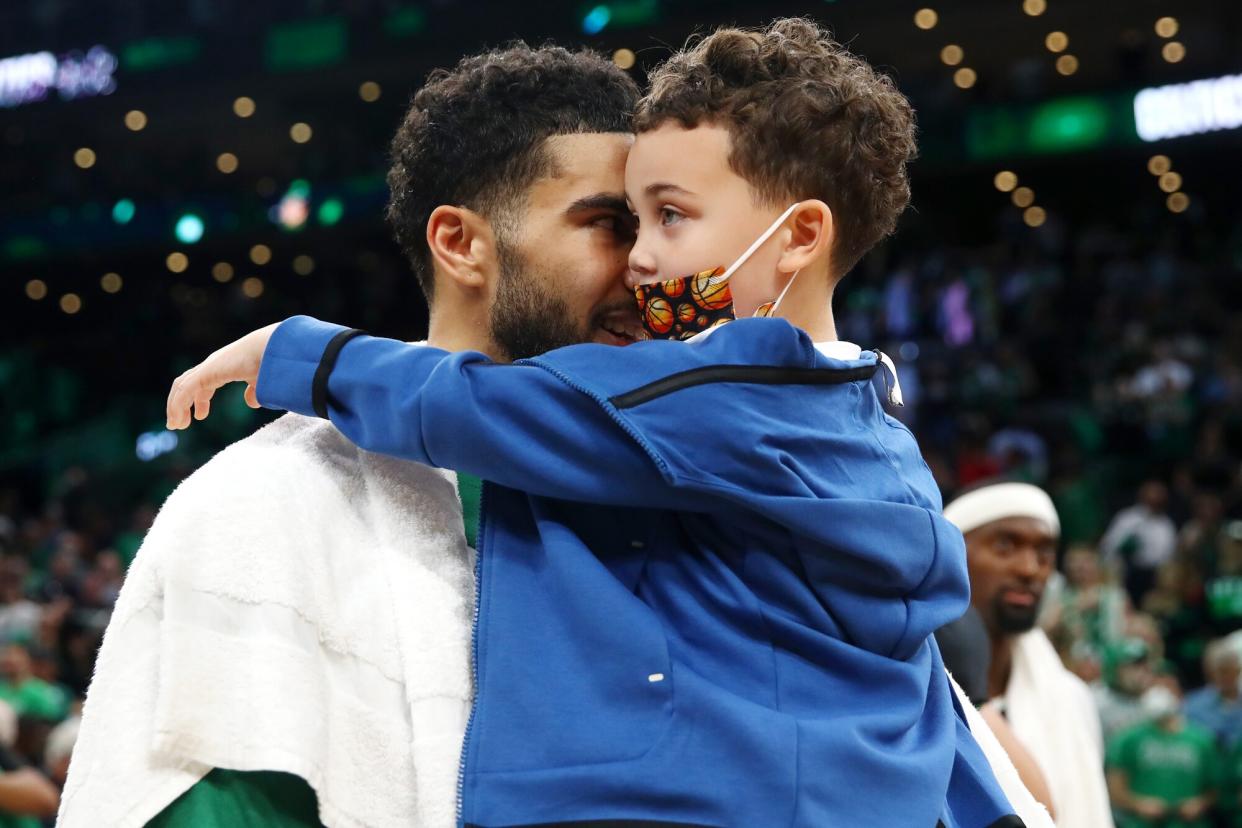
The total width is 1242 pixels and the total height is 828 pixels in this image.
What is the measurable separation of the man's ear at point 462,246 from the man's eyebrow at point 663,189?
0.27 meters

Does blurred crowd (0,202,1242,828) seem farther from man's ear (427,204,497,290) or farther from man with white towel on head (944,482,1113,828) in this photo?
man's ear (427,204,497,290)

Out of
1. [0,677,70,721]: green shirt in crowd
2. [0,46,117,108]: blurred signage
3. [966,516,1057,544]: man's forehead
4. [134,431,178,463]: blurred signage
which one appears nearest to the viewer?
[966,516,1057,544]: man's forehead

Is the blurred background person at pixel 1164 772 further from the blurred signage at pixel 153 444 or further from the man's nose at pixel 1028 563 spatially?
the blurred signage at pixel 153 444

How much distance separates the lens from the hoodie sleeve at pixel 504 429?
154cm

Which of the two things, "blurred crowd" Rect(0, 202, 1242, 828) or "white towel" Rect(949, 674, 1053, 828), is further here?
"blurred crowd" Rect(0, 202, 1242, 828)

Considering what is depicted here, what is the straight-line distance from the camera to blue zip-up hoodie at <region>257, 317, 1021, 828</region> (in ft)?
4.75

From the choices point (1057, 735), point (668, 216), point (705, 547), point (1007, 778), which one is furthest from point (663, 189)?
point (1057, 735)

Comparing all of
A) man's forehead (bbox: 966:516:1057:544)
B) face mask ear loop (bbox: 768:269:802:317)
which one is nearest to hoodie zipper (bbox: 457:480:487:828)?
face mask ear loop (bbox: 768:269:802:317)

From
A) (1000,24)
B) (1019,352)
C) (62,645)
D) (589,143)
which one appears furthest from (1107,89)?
(589,143)

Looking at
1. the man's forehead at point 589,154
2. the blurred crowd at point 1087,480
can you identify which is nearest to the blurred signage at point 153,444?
the blurred crowd at point 1087,480

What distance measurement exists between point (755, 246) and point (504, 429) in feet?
1.39

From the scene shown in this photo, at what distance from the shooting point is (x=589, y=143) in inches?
80.9

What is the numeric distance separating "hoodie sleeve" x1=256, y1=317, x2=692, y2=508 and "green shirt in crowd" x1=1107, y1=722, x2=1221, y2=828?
6162 millimetres

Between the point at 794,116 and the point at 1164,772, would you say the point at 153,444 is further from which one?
the point at 794,116
